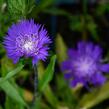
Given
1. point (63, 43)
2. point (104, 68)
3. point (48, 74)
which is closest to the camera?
point (48, 74)

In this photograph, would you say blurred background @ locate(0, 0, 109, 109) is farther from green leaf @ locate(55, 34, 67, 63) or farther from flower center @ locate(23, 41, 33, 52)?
flower center @ locate(23, 41, 33, 52)

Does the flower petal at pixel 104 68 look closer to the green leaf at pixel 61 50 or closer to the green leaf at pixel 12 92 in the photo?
the green leaf at pixel 61 50

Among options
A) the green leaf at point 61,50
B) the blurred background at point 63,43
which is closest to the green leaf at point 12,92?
the blurred background at point 63,43

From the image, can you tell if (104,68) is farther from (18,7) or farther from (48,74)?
(18,7)

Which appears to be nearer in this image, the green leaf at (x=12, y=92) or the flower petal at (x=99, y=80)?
the green leaf at (x=12, y=92)

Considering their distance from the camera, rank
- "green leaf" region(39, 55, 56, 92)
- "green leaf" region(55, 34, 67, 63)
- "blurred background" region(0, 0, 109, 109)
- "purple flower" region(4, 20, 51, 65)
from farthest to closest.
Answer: "green leaf" region(55, 34, 67, 63) < "blurred background" region(0, 0, 109, 109) < "green leaf" region(39, 55, 56, 92) < "purple flower" region(4, 20, 51, 65)

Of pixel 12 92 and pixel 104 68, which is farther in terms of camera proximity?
pixel 104 68

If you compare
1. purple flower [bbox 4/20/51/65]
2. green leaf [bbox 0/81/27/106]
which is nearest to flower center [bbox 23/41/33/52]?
purple flower [bbox 4/20/51/65]

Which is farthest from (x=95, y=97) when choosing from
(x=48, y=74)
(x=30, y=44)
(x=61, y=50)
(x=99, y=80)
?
(x=30, y=44)
